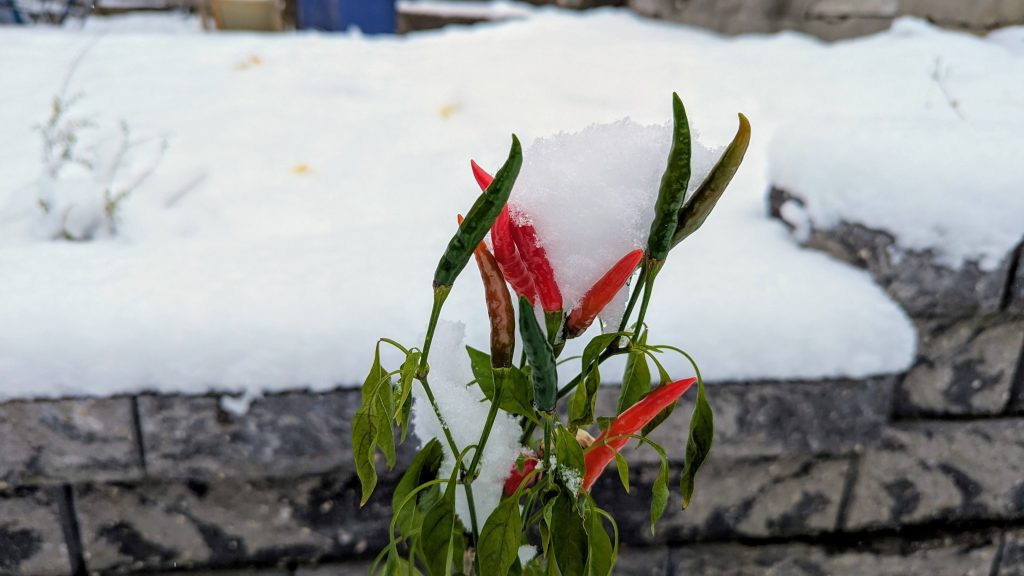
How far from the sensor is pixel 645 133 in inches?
22.8

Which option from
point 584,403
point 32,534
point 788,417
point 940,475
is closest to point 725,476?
point 788,417

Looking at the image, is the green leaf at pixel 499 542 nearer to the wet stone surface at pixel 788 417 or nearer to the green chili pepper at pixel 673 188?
the green chili pepper at pixel 673 188

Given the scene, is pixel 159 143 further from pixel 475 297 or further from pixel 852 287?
pixel 852 287

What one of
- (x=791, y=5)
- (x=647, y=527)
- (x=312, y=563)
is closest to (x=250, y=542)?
(x=312, y=563)

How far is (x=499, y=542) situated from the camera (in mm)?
501

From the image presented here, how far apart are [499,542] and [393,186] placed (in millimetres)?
1382

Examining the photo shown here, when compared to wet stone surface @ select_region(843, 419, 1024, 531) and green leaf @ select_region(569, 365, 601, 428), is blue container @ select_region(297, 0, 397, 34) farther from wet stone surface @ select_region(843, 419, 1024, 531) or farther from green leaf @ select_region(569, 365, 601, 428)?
green leaf @ select_region(569, 365, 601, 428)

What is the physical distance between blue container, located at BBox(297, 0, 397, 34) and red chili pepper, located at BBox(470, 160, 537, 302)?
13.9 ft

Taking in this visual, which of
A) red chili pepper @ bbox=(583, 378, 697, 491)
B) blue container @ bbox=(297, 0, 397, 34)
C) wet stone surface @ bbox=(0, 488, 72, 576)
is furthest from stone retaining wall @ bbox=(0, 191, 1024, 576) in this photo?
blue container @ bbox=(297, 0, 397, 34)

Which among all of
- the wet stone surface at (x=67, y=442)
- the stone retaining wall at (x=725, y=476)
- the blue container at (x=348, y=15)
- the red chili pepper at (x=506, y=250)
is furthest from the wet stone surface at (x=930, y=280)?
the blue container at (x=348, y=15)

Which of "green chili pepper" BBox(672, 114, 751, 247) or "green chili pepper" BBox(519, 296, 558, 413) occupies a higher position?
"green chili pepper" BBox(672, 114, 751, 247)

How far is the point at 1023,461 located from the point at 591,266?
138cm

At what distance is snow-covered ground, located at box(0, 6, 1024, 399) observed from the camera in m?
1.14

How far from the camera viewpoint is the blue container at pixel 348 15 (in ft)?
14.1
